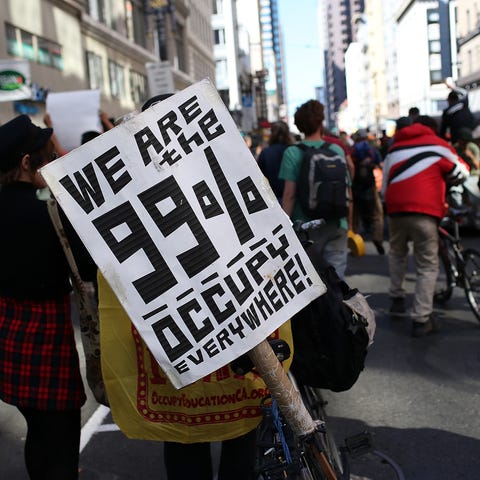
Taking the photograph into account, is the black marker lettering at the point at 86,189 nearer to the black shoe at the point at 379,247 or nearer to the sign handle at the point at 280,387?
the sign handle at the point at 280,387

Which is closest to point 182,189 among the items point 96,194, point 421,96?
point 96,194

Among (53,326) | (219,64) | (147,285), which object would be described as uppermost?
(219,64)

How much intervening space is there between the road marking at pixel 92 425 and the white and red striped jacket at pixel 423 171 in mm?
2958

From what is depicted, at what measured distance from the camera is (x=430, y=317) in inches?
263

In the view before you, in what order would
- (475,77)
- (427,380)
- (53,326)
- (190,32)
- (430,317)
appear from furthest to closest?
1. (475,77)
2. (190,32)
3. (430,317)
4. (427,380)
5. (53,326)

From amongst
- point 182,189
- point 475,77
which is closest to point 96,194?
point 182,189

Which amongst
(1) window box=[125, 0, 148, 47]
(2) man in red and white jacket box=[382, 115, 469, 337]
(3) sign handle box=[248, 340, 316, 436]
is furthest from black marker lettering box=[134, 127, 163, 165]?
(1) window box=[125, 0, 148, 47]

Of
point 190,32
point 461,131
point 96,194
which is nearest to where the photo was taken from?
point 96,194

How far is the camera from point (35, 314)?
2764 millimetres

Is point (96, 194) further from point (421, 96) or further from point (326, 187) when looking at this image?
point (421, 96)

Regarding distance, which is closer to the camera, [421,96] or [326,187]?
Result: [326,187]

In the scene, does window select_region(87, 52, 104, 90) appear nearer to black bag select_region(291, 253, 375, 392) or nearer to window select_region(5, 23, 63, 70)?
window select_region(5, 23, 63, 70)

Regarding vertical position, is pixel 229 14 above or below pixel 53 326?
above

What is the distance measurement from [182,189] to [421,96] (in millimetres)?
90742
